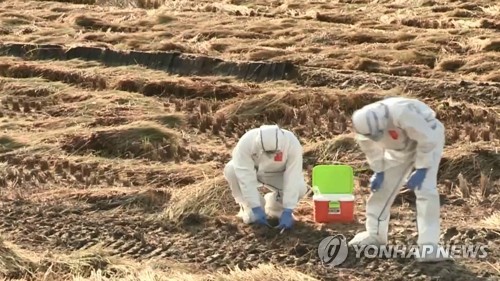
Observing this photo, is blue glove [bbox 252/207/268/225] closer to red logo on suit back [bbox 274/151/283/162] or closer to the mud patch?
red logo on suit back [bbox 274/151/283/162]

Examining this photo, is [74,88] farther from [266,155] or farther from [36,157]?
[266,155]

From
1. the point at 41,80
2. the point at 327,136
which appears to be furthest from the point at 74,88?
the point at 327,136

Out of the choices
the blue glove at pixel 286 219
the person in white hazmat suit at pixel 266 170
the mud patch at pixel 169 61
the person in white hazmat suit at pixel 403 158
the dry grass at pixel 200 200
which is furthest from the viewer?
the mud patch at pixel 169 61

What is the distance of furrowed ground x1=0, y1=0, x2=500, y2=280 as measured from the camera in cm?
598

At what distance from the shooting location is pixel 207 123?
399 inches

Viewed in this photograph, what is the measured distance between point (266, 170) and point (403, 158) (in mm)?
1233

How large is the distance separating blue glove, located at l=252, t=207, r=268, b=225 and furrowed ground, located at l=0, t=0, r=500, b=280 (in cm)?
11

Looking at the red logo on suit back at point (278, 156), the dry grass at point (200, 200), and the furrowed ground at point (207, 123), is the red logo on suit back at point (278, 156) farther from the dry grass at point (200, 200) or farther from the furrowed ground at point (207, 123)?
the dry grass at point (200, 200)

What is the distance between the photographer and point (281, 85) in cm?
1203

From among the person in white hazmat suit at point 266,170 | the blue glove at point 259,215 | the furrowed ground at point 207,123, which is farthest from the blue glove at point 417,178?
the blue glove at point 259,215

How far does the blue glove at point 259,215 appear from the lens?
20.9ft

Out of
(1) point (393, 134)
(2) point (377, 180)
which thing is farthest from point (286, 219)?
(1) point (393, 134)

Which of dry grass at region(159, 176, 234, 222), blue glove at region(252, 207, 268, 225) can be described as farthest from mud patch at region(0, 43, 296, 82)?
blue glove at region(252, 207, 268, 225)

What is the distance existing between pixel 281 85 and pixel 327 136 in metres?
2.80
